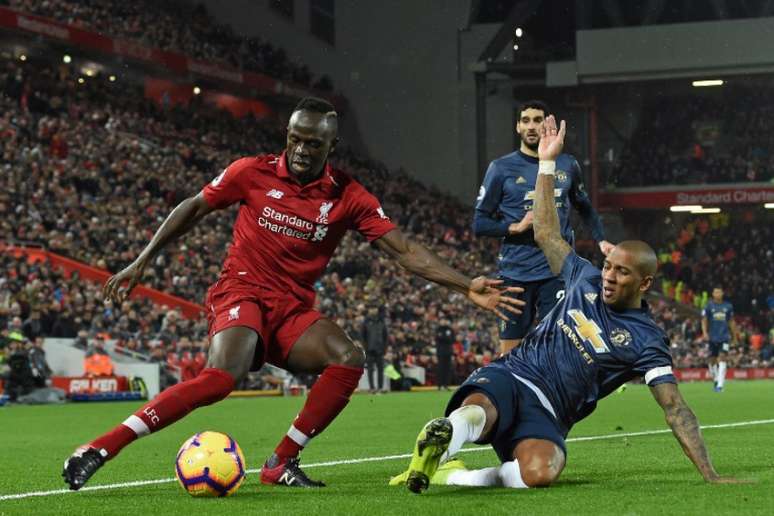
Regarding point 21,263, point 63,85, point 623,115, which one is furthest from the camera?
point 623,115

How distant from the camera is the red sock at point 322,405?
7125 mm

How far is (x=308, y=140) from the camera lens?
23.1 feet

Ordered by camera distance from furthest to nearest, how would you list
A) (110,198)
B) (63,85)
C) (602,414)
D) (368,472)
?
1. (63,85)
2. (110,198)
3. (602,414)
4. (368,472)

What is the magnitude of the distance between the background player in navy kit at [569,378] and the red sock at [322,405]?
57 centimetres

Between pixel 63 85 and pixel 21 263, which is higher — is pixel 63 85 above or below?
above

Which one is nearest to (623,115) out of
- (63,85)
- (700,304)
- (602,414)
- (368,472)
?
(700,304)

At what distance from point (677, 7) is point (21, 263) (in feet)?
97.4

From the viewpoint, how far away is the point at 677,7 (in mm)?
47156

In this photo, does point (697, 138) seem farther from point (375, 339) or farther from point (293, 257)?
point (293, 257)

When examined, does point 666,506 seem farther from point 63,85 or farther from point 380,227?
point 63,85

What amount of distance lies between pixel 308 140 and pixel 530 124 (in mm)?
2584

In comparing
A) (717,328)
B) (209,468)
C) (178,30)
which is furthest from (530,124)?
(178,30)

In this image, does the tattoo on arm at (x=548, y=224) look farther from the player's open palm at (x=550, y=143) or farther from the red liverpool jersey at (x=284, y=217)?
the red liverpool jersey at (x=284, y=217)

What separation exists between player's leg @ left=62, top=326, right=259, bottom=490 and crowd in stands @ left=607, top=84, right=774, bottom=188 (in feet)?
142
